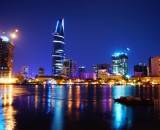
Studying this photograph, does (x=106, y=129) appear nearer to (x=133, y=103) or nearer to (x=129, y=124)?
(x=129, y=124)

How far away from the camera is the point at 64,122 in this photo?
98.1ft

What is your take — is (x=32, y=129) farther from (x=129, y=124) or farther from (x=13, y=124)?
(x=129, y=124)

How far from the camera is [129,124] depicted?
29.2 m

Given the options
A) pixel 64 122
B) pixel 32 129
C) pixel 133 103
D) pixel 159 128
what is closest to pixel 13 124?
pixel 32 129

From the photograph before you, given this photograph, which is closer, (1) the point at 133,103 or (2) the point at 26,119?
(2) the point at 26,119

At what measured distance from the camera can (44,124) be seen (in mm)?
28547

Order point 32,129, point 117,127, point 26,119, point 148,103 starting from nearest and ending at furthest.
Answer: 1. point 32,129
2. point 117,127
3. point 26,119
4. point 148,103

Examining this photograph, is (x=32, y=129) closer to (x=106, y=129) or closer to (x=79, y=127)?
(x=79, y=127)

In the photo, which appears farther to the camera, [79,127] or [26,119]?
[26,119]

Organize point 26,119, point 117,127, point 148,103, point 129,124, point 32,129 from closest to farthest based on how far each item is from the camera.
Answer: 1. point 32,129
2. point 117,127
3. point 129,124
4. point 26,119
5. point 148,103

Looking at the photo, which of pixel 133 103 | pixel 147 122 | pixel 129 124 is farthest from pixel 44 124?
pixel 133 103

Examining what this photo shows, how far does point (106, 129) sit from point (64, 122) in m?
5.05

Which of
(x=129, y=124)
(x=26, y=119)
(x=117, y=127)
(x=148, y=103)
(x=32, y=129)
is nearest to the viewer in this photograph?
(x=32, y=129)

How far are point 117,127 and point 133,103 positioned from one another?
2580cm
